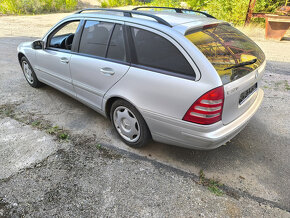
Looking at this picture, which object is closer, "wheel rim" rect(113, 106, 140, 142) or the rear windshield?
the rear windshield

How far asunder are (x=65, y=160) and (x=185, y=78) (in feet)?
5.49

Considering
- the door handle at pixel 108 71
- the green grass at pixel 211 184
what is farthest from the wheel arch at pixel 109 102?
the green grass at pixel 211 184

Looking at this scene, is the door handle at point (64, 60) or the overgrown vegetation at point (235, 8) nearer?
the door handle at point (64, 60)

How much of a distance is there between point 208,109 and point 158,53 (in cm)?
76

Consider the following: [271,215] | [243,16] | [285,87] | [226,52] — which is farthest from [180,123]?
[243,16]

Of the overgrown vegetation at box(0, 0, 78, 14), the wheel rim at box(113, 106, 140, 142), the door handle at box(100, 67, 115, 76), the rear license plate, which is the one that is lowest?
the wheel rim at box(113, 106, 140, 142)

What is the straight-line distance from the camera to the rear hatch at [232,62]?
1988mm

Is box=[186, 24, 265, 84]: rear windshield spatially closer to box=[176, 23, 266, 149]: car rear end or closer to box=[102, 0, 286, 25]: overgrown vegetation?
box=[176, 23, 266, 149]: car rear end

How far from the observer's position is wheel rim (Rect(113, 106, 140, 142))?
256 cm

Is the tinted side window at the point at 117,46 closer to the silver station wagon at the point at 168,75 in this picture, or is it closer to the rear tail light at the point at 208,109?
the silver station wagon at the point at 168,75

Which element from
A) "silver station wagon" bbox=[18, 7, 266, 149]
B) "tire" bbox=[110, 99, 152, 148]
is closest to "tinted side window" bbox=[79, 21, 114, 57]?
"silver station wagon" bbox=[18, 7, 266, 149]

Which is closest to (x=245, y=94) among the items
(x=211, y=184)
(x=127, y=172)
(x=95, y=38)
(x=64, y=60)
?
(x=211, y=184)

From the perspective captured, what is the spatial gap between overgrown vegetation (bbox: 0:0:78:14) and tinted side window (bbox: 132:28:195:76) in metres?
17.1

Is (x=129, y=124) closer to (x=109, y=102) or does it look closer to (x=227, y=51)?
(x=109, y=102)
